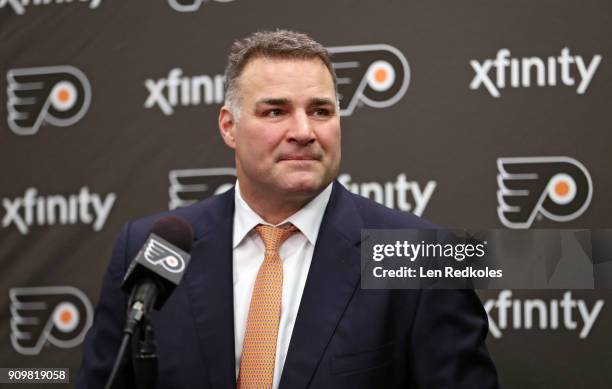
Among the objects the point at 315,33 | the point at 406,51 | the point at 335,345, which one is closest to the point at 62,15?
the point at 315,33

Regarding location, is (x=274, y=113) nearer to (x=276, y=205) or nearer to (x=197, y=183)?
(x=276, y=205)

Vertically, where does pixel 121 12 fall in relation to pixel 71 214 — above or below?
above

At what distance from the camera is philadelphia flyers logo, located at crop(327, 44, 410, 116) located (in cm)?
293

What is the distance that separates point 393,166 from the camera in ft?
9.58

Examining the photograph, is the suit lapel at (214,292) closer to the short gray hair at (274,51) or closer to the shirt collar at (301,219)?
the shirt collar at (301,219)

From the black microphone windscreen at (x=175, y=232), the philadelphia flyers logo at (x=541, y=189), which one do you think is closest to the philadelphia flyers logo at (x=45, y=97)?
the philadelphia flyers logo at (x=541, y=189)

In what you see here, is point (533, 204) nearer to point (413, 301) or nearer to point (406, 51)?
point (406, 51)

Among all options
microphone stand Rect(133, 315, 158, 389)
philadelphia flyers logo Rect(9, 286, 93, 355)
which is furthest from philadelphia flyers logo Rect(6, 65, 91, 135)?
microphone stand Rect(133, 315, 158, 389)

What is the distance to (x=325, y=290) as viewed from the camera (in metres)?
1.99

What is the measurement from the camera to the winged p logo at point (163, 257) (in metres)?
1.35

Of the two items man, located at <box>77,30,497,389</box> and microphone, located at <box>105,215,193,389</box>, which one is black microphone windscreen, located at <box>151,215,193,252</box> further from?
man, located at <box>77,30,497,389</box>

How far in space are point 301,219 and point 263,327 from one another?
0.31m

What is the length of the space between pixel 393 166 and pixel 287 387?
3.97ft

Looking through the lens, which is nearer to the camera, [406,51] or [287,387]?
[287,387]
